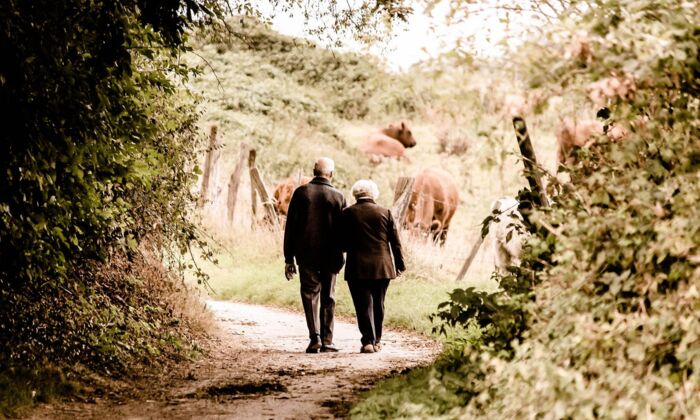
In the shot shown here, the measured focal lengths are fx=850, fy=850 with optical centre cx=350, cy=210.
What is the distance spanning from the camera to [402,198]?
15664 mm

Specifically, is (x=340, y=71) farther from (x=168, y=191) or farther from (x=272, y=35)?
(x=168, y=191)

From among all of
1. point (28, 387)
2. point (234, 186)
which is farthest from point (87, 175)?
point (234, 186)

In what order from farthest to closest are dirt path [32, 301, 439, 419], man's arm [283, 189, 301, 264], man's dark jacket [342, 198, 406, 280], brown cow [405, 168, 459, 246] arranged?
brown cow [405, 168, 459, 246] < man's arm [283, 189, 301, 264] < man's dark jacket [342, 198, 406, 280] < dirt path [32, 301, 439, 419]

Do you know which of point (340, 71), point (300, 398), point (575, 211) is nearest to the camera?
point (575, 211)

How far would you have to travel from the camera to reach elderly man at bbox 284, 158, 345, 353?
31.7ft

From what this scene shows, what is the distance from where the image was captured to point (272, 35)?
139 feet

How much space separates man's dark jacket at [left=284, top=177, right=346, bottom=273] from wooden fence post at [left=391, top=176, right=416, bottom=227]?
577 cm

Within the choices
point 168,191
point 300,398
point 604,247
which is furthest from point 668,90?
point 168,191

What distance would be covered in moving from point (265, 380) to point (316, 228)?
2.30 metres

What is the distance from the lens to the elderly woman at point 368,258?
9531 millimetres

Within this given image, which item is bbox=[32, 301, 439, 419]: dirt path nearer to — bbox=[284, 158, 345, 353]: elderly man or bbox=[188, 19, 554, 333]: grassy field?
bbox=[284, 158, 345, 353]: elderly man

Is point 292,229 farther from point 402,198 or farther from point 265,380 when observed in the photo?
point 402,198

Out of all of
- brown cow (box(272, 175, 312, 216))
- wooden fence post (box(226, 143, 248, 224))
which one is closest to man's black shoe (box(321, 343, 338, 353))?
wooden fence post (box(226, 143, 248, 224))

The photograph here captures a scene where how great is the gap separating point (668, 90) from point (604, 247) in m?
0.86
